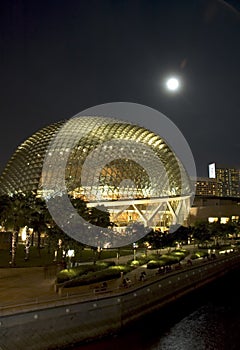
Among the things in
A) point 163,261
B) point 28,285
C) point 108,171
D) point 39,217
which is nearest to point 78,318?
point 28,285

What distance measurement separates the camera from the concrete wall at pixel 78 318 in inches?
749

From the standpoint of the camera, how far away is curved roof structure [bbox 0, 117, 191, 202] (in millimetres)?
76875

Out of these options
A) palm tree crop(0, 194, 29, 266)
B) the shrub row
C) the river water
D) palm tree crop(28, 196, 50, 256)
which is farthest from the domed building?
the river water

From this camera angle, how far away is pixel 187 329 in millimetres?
26781

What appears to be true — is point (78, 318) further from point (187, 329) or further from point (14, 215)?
point (14, 215)

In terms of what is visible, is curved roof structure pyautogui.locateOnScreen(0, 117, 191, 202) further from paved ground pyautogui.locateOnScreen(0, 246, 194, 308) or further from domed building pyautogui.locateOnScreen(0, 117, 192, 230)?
paved ground pyautogui.locateOnScreen(0, 246, 194, 308)

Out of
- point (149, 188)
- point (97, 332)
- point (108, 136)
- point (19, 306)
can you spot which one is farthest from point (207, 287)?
point (108, 136)

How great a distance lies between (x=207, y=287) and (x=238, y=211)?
7303cm

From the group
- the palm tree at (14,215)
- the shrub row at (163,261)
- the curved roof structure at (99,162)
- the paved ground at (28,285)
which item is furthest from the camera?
the curved roof structure at (99,162)

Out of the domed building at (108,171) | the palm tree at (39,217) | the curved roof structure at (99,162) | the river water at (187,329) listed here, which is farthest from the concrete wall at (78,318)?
the curved roof structure at (99,162)

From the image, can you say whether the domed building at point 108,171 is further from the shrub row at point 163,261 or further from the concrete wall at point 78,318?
the concrete wall at point 78,318

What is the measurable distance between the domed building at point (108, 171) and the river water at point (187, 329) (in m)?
43.0

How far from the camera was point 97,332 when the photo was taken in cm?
2255

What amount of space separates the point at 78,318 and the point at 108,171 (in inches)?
2241
